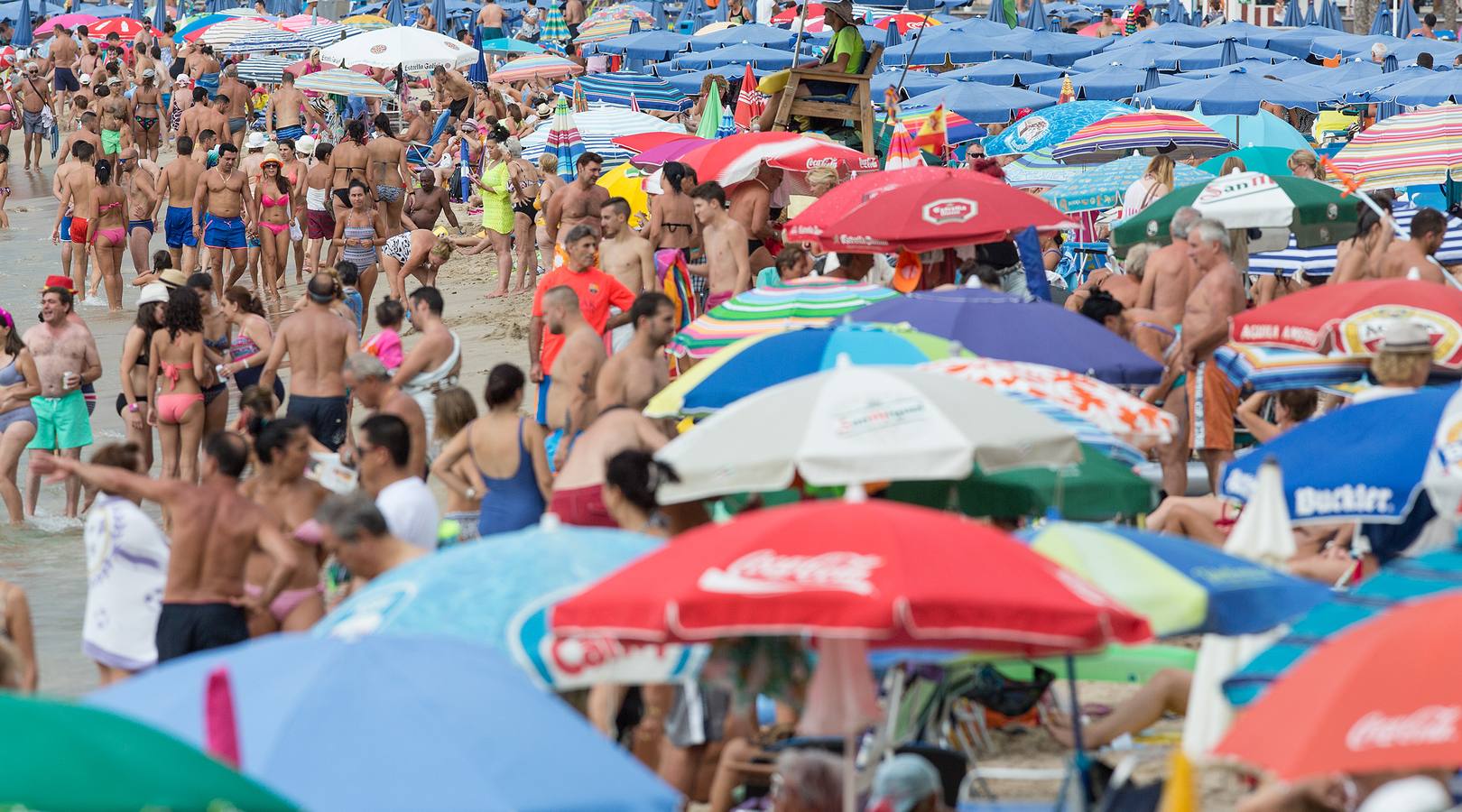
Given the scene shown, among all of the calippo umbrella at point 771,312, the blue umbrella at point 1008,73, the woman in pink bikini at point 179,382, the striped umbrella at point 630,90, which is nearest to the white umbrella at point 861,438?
the calippo umbrella at point 771,312

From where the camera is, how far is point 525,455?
7664mm

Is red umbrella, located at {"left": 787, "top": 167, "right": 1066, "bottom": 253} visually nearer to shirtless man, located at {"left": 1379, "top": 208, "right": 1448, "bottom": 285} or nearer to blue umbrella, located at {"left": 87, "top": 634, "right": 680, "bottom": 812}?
shirtless man, located at {"left": 1379, "top": 208, "right": 1448, "bottom": 285}

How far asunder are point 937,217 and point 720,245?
2.13 metres

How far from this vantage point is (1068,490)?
6.23 m

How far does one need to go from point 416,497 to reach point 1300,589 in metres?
3.06

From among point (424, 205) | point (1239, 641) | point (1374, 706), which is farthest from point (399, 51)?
point (1374, 706)

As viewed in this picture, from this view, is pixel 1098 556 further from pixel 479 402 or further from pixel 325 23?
pixel 325 23

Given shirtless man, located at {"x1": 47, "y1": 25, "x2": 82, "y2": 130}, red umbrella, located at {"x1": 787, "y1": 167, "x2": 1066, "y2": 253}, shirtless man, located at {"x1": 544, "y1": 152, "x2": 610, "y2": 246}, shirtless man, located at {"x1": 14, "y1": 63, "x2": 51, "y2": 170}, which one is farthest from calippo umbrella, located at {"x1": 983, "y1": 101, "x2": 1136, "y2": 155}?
shirtless man, located at {"x1": 47, "y1": 25, "x2": 82, "y2": 130}

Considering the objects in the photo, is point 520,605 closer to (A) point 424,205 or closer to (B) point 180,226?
(A) point 424,205

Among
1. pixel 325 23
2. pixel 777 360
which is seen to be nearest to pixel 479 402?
pixel 777 360

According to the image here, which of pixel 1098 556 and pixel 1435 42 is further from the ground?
pixel 1098 556

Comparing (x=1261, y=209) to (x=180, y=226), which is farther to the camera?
(x=180, y=226)

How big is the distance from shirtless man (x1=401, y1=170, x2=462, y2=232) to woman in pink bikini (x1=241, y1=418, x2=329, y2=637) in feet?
31.2

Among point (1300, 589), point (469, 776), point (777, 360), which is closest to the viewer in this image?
point (469, 776)
